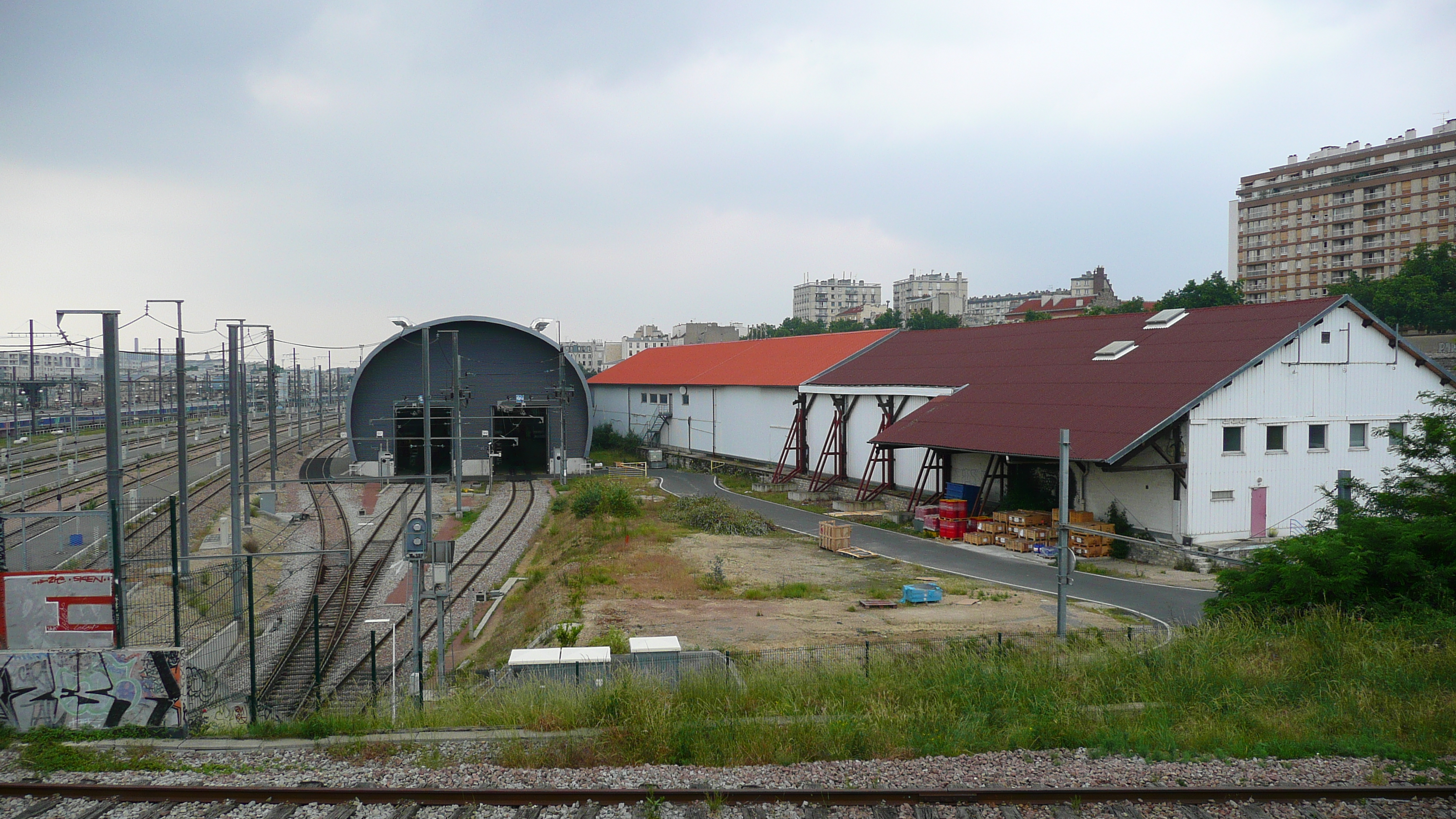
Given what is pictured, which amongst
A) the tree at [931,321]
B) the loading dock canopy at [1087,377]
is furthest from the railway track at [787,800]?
the tree at [931,321]

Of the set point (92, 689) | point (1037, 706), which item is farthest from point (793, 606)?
point (92, 689)

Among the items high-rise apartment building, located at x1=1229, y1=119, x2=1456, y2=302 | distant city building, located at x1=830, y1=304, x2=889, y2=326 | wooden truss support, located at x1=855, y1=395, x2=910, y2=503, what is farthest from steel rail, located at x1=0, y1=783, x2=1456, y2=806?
distant city building, located at x1=830, y1=304, x2=889, y2=326

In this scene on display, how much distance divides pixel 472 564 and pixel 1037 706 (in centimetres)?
1815

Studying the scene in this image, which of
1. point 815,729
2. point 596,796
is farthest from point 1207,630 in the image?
point 596,796

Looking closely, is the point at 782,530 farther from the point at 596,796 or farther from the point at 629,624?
the point at 596,796

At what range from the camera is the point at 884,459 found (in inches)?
1335

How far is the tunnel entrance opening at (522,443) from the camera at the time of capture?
45.9 meters

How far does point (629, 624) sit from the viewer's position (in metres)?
16.6

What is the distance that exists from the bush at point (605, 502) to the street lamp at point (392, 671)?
1117cm

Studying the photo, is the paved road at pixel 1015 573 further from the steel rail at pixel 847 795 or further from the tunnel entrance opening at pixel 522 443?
the tunnel entrance opening at pixel 522 443

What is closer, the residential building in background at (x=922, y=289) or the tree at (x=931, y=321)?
the tree at (x=931, y=321)

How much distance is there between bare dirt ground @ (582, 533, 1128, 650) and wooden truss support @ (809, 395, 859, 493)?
12.2 metres

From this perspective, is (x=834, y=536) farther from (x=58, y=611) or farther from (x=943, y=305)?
(x=943, y=305)

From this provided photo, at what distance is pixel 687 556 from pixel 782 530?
603 centimetres
